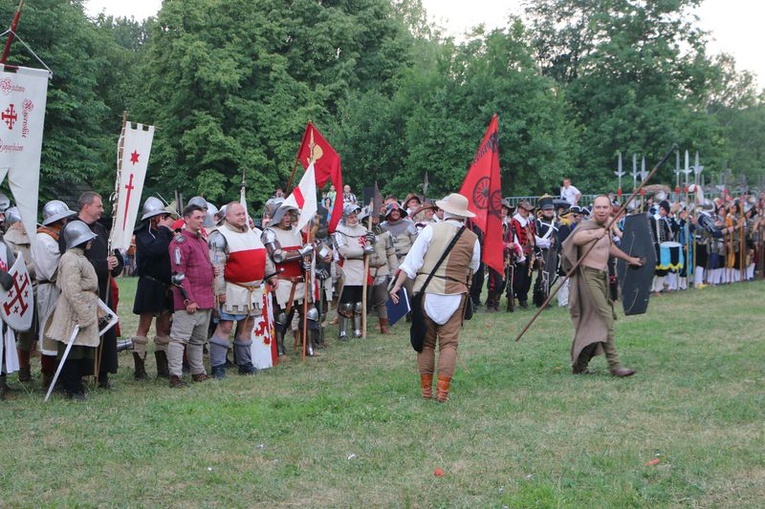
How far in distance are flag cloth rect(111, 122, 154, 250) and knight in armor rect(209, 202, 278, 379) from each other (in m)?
0.96

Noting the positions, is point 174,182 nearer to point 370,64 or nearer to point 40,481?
point 370,64

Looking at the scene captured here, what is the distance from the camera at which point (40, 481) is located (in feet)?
19.9

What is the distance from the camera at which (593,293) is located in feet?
31.2

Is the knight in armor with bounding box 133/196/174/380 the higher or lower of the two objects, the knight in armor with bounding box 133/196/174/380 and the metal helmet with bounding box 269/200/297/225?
the lower

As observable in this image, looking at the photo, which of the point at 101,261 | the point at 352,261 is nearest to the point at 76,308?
the point at 101,261

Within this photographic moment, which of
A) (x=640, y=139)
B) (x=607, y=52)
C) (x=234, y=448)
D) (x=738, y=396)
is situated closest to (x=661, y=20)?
(x=607, y=52)

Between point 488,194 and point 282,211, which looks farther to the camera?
point 282,211

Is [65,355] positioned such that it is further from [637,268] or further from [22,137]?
[637,268]

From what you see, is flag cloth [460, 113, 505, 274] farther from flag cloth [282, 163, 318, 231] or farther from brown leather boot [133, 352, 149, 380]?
brown leather boot [133, 352, 149, 380]

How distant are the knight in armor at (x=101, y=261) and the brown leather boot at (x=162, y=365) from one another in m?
0.63

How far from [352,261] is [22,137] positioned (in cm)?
550

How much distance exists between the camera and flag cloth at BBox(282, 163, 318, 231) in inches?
436

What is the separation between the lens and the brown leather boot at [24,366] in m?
9.66

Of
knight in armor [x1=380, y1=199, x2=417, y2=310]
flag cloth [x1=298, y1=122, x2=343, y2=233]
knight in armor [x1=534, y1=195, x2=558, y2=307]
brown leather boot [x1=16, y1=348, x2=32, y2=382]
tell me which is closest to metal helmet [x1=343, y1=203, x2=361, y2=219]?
knight in armor [x1=380, y1=199, x2=417, y2=310]
